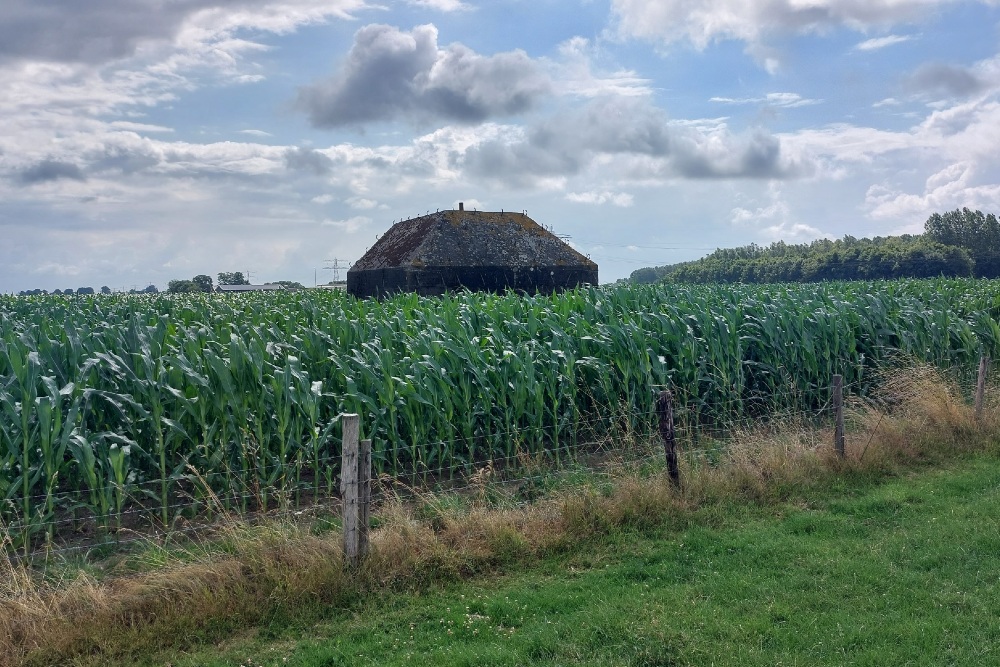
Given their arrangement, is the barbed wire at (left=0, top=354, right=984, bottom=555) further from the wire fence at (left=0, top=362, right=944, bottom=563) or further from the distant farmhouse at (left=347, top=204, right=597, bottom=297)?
the distant farmhouse at (left=347, top=204, right=597, bottom=297)

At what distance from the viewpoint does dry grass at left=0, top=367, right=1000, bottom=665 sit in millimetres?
5555

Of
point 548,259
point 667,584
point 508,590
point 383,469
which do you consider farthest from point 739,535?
point 548,259

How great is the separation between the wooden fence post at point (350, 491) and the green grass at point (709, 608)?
1.71 feet


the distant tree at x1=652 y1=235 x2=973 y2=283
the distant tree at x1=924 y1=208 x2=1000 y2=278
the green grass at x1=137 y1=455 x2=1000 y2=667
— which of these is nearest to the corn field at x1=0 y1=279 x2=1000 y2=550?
the green grass at x1=137 y1=455 x2=1000 y2=667

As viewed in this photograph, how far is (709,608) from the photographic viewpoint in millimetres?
5977

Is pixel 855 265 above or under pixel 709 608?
above

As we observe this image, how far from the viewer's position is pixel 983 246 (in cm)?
9356

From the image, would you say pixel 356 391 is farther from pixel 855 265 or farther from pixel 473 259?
pixel 855 265

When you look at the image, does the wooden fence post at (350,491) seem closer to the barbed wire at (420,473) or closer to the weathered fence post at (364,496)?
the weathered fence post at (364,496)

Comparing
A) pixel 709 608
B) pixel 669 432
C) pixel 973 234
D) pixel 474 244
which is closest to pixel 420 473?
pixel 669 432

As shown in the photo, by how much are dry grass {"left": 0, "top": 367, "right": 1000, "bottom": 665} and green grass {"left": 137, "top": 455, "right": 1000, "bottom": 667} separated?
0.72 ft

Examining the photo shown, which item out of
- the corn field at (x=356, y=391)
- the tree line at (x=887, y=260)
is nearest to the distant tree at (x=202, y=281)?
the tree line at (x=887, y=260)

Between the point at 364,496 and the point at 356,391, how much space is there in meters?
2.52

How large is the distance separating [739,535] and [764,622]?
1.87 metres
